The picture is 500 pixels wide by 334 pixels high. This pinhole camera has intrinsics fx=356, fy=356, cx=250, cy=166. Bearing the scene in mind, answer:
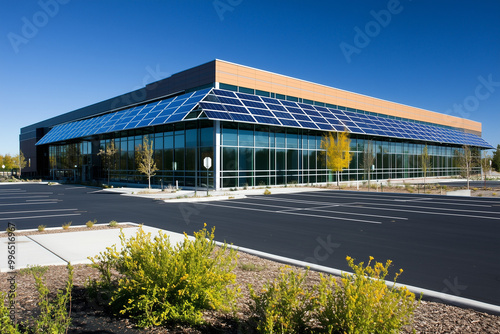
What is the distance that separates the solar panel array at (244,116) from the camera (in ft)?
93.8

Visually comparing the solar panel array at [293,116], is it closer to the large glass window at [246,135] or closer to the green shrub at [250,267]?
the large glass window at [246,135]

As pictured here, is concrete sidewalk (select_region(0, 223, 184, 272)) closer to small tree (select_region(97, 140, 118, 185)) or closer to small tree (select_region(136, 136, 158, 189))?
small tree (select_region(136, 136, 158, 189))

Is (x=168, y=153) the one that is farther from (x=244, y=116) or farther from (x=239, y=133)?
(x=244, y=116)

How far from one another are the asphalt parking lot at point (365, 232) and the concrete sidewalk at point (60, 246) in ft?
7.91

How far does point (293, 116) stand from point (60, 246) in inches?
1079

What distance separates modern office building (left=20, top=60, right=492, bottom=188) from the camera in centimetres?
2975

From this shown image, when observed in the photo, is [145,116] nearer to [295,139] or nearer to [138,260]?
[295,139]

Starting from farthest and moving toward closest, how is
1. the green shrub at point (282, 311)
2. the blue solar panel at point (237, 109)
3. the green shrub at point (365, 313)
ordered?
1. the blue solar panel at point (237, 109)
2. the green shrub at point (282, 311)
3. the green shrub at point (365, 313)

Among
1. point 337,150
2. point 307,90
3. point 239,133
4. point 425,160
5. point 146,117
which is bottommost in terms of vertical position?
point 425,160

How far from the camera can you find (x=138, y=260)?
4695 mm

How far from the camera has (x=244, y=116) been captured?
94.9 ft

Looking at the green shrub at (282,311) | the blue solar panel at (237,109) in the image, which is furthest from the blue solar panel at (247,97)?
the green shrub at (282,311)

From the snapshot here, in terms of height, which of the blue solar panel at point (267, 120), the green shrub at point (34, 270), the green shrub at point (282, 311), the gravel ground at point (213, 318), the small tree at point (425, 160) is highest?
the blue solar panel at point (267, 120)

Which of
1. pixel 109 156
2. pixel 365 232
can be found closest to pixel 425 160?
pixel 109 156
